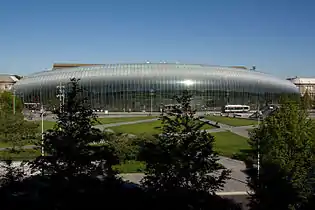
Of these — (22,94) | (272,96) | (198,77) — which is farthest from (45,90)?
(272,96)

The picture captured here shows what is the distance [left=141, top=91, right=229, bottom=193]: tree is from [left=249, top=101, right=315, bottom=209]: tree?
2.37 meters

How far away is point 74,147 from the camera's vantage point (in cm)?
1105

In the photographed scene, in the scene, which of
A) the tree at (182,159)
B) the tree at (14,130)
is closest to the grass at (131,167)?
the tree at (14,130)

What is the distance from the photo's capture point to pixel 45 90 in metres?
117

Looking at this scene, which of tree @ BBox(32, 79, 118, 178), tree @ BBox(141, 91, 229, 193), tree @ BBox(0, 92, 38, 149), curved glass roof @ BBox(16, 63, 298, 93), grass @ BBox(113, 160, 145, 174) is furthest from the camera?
curved glass roof @ BBox(16, 63, 298, 93)

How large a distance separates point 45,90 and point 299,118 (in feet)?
353

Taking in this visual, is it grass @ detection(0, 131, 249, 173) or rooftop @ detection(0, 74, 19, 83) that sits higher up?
rooftop @ detection(0, 74, 19, 83)

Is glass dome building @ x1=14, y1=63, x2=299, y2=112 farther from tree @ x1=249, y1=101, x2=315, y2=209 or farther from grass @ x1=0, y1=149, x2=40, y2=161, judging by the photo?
tree @ x1=249, y1=101, x2=315, y2=209

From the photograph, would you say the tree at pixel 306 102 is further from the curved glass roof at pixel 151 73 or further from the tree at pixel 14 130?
the curved glass roof at pixel 151 73

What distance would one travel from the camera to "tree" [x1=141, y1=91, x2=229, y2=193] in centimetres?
1159

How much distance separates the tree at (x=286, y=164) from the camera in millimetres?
13352

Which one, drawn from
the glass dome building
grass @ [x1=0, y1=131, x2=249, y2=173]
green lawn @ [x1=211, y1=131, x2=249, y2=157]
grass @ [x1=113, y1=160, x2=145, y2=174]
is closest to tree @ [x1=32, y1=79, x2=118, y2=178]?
grass @ [x1=0, y1=131, x2=249, y2=173]

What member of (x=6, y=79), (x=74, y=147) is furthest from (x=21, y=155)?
(x=6, y=79)

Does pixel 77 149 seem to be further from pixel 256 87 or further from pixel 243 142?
pixel 256 87
